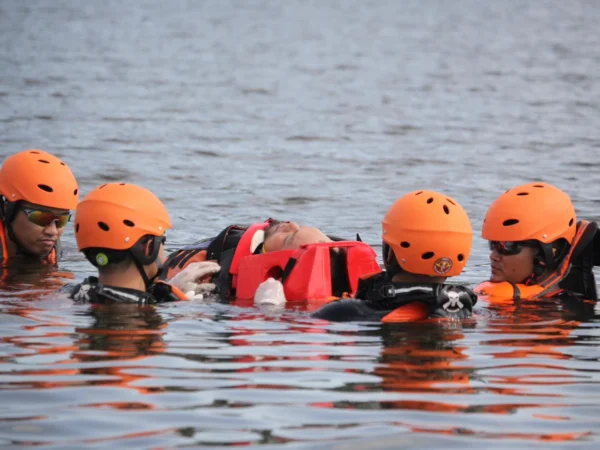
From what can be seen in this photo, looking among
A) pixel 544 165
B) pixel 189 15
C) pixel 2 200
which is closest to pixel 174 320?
pixel 2 200

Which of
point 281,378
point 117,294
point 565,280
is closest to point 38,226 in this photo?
point 117,294

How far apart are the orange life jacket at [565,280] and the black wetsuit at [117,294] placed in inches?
109

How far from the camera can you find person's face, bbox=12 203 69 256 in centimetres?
1370

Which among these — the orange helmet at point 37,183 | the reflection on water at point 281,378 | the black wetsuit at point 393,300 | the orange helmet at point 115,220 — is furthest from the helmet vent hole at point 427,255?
the orange helmet at point 37,183

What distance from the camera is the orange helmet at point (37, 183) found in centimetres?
1363

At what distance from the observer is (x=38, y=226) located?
45.4 ft

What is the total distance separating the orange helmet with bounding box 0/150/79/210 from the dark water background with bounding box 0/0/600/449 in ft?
2.60

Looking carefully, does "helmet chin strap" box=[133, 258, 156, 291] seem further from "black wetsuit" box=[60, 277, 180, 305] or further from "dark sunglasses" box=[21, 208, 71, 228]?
"dark sunglasses" box=[21, 208, 71, 228]

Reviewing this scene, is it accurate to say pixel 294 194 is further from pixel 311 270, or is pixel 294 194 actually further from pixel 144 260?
pixel 144 260

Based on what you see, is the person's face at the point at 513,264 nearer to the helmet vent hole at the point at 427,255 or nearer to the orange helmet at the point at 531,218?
the orange helmet at the point at 531,218

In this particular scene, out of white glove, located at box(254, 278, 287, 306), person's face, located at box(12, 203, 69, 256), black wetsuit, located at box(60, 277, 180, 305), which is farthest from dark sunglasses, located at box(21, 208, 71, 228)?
white glove, located at box(254, 278, 287, 306)

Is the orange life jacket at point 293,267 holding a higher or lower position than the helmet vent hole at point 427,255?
lower

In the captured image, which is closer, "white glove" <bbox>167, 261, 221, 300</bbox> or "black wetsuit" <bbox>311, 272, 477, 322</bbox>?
"black wetsuit" <bbox>311, 272, 477, 322</bbox>

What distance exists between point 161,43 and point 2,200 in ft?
151
